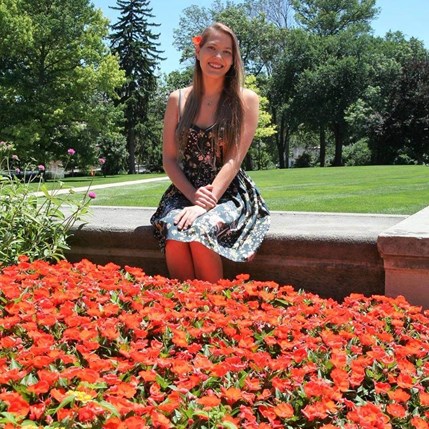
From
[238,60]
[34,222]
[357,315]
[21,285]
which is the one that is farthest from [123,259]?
[357,315]

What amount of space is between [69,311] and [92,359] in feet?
1.42

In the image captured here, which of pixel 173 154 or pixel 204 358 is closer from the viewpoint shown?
pixel 204 358

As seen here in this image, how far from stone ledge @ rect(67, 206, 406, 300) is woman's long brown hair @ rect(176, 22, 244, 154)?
519 mm

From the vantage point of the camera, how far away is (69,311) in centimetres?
188

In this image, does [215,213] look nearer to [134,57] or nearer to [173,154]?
[173,154]

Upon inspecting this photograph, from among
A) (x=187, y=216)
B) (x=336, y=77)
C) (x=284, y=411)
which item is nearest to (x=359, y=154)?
(x=336, y=77)

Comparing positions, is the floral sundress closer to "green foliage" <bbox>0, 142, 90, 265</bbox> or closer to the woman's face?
the woman's face

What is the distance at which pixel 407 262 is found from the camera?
246cm

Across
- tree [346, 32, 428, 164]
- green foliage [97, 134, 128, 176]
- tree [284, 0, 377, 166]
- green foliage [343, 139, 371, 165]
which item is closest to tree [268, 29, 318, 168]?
tree [284, 0, 377, 166]

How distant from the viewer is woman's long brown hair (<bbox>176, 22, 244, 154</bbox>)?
2.90m

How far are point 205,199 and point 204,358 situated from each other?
1.25 m

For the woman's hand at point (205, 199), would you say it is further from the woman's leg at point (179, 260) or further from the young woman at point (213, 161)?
the woman's leg at point (179, 260)

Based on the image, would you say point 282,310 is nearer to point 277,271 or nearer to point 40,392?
point 277,271

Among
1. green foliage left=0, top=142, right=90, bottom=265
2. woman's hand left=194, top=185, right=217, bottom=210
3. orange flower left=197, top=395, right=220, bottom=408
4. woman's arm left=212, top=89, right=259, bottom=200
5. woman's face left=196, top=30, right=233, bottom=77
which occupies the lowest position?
orange flower left=197, top=395, right=220, bottom=408
